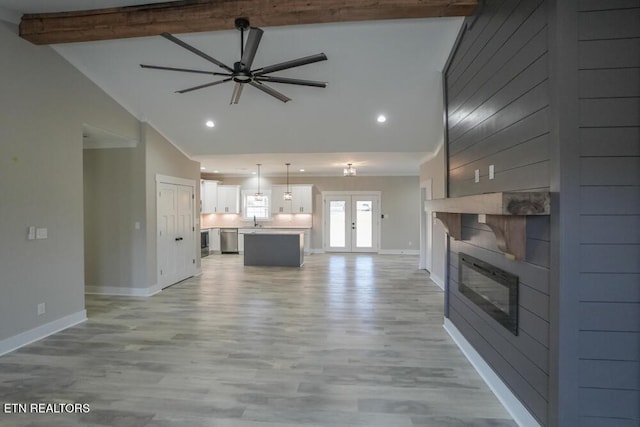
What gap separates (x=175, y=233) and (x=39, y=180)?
2.76 m

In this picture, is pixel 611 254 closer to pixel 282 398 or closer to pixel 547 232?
pixel 547 232

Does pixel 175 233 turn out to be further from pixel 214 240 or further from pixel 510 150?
pixel 510 150

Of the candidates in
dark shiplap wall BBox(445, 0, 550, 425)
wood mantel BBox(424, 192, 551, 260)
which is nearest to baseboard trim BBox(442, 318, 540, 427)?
dark shiplap wall BBox(445, 0, 550, 425)

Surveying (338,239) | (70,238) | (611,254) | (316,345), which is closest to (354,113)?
(316,345)

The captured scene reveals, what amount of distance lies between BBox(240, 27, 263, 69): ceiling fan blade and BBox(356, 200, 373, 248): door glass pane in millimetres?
8013

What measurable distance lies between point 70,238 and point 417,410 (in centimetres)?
424

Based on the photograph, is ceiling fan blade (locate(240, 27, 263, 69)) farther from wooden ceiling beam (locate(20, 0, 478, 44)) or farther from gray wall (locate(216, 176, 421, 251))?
gray wall (locate(216, 176, 421, 251))

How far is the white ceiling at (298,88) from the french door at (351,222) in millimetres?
4569

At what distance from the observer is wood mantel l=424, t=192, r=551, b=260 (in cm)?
174

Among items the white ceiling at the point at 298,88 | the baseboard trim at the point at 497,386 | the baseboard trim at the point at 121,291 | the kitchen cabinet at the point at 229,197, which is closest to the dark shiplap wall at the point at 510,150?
the baseboard trim at the point at 497,386

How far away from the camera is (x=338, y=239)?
35.2 feet

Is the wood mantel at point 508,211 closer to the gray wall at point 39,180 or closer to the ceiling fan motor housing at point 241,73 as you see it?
the ceiling fan motor housing at point 241,73

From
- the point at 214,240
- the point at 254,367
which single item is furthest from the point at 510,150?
the point at 214,240

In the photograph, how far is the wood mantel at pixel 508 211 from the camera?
1739 millimetres
